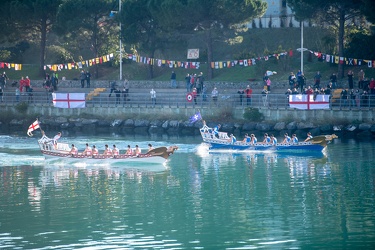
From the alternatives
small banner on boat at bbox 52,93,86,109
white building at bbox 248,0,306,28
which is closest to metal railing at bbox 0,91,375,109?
small banner on boat at bbox 52,93,86,109

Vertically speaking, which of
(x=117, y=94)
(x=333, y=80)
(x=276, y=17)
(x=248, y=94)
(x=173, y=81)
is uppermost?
(x=276, y=17)

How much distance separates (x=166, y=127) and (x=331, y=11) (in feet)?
56.9

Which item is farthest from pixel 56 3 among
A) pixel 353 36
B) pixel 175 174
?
pixel 175 174

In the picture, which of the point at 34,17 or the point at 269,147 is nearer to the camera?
the point at 269,147

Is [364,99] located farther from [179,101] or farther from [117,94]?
[117,94]

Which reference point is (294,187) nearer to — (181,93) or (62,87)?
(181,93)

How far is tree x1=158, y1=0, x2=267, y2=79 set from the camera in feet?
225

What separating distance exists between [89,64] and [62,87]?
137 inches

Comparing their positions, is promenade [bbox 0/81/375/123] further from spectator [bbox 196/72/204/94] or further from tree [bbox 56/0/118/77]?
tree [bbox 56/0/118/77]

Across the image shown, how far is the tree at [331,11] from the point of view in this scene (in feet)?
209

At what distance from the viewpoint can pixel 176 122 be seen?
208 ft

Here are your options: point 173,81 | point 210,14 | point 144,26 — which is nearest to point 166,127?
point 173,81

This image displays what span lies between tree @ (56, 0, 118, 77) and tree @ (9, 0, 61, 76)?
2.42m

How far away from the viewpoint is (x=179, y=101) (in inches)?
2584
